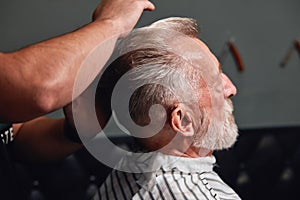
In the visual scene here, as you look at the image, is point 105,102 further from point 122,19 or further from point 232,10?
point 232,10

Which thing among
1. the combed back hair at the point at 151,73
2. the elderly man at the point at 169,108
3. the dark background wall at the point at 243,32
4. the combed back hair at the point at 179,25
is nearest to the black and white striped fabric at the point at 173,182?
Answer: the elderly man at the point at 169,108

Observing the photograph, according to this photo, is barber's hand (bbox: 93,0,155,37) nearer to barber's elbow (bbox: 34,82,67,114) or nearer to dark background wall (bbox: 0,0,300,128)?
barber's elbow (bbox: 34,82,67,114)

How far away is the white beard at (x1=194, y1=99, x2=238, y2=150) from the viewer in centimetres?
105

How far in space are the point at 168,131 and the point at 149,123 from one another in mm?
45

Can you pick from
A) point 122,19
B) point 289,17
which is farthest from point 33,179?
point 289,17

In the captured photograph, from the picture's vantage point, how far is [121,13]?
929mm

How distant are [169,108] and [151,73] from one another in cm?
8

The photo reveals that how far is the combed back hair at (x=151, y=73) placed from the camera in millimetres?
964

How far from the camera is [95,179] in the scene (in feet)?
5.40

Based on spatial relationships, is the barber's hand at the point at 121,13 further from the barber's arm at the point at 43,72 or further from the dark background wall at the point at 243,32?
the dark background wall at the point at 243,32

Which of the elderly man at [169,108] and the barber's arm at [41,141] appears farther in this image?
the barber's arm at [41,141]

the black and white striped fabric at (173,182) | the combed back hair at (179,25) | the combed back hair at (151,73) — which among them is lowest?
the black and white striped fabric at (173,182)

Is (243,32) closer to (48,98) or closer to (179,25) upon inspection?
(179,25)

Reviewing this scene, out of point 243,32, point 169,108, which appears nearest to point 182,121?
point 169,108
